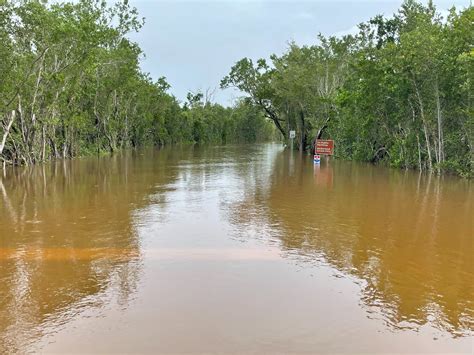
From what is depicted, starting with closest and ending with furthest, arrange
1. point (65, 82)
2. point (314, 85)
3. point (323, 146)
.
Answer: point (65, 82), point (323, 146), point (314, 85)

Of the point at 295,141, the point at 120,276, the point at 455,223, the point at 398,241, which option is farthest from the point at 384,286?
the point at 295,141

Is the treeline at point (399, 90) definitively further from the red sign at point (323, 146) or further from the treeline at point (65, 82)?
the treeline at point (65, 82)

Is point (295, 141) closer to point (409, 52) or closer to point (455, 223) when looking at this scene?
point (409, 52)

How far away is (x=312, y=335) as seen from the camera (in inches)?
177

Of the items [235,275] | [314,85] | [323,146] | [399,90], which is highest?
[314,85]

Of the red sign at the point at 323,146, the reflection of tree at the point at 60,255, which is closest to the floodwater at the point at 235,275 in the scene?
the reflection of tree at the point at 60,255

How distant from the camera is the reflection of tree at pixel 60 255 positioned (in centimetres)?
498

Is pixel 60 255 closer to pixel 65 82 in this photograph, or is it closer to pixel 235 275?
pixel 235 275

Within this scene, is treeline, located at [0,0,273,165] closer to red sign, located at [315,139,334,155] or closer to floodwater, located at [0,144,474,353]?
floodwater, located at [0,144,474,353]

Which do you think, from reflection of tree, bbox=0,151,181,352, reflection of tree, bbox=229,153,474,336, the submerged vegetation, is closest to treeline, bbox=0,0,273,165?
the submerged vegetation

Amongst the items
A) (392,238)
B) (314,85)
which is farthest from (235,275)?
(314,85)

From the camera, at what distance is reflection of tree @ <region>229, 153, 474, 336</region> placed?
17.6 feet

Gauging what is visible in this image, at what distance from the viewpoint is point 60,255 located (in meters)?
7.12

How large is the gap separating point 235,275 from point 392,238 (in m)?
3.56
